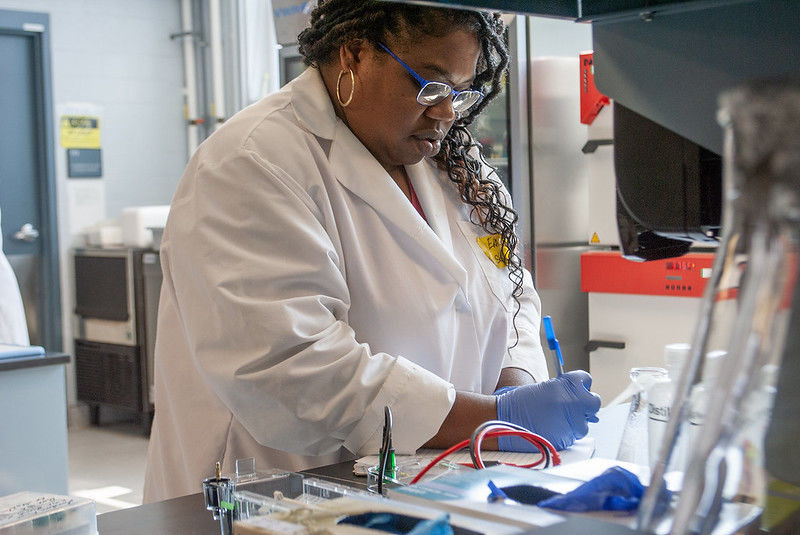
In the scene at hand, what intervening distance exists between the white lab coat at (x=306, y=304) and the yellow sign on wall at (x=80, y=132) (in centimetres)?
393

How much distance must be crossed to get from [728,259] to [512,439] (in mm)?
793

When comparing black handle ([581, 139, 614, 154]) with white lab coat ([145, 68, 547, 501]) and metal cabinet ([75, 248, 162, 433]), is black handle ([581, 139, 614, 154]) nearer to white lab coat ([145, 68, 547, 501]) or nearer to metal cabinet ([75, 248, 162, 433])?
white lab coat ([145, 68, 547, 501])

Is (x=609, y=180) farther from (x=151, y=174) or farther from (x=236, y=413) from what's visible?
(x=151, y=174)

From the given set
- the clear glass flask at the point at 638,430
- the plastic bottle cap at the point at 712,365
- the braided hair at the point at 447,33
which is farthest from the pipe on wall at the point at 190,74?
the plastic bottle cap at the point at 712,365

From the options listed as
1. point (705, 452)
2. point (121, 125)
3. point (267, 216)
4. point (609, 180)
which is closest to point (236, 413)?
point (267, 216)

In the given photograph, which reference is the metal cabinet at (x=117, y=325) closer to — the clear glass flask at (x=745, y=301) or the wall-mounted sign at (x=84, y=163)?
the wall-mounted sign at (x=84, y=163)

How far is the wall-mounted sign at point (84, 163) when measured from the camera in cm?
506

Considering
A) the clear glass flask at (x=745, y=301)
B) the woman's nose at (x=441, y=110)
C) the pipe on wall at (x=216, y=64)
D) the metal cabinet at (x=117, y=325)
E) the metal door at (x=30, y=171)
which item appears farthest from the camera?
the pipe on wall at (x=216, y=64)

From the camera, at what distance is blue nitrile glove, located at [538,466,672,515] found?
2.27 ft

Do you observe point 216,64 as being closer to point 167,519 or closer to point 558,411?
point 558,411

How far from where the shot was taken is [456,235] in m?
1.61

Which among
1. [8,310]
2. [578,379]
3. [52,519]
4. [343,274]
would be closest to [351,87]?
[343,274]

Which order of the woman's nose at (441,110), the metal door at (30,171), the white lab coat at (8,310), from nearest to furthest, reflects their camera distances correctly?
the woman's nose at (441,110) < the white lab coat at (8,310) < the metal door at (30,171)

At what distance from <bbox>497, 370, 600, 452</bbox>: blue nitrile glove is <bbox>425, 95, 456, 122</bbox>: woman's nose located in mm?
439
